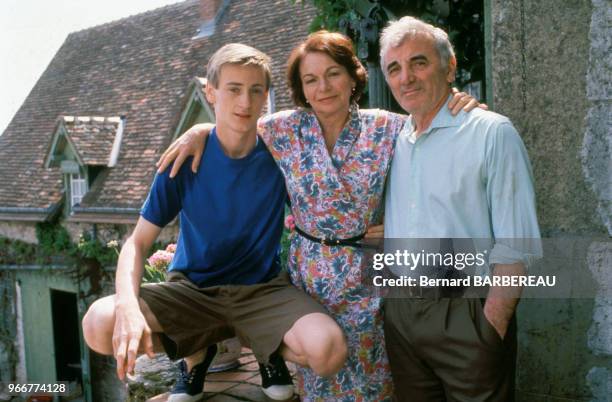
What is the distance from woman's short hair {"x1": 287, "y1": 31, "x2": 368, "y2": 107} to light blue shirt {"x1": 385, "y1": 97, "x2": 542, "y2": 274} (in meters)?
0.46

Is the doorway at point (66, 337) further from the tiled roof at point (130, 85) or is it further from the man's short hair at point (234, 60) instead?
the man's short hair at point (234, 60)

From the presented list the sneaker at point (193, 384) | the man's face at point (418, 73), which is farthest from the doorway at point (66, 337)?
the man's face at point (418, 73)

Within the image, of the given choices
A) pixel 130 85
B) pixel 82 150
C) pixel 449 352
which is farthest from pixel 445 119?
pixel 130 85

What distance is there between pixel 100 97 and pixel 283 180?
43.8 ft

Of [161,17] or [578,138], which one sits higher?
[161,17]

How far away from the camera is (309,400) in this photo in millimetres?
2770

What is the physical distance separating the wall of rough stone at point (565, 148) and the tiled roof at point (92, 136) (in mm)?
11281

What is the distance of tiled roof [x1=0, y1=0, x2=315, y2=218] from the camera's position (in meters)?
11.9

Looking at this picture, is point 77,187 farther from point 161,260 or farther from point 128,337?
point 128,337

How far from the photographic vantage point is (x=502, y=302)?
2143mm

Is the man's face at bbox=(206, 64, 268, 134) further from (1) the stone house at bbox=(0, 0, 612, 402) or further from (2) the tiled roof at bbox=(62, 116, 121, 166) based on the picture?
(2) the tiled roof at bbox=(62, 116, 121, 166)

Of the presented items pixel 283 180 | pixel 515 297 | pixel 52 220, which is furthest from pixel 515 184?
pixel 52 220

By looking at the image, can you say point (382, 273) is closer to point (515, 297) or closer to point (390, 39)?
point (515, 297)

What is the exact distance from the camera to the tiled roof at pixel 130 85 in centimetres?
1192
